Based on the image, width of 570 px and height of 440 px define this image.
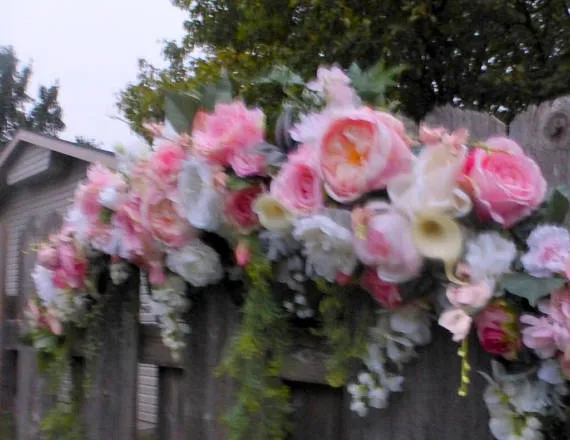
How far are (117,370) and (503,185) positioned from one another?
64.0 inches

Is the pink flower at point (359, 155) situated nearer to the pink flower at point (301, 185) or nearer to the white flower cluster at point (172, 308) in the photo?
the pink flower at point (301, 185)

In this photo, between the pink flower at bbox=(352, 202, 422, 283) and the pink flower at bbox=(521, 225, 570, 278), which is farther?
the pink flower at bbox=(352, 202, 422, 283)

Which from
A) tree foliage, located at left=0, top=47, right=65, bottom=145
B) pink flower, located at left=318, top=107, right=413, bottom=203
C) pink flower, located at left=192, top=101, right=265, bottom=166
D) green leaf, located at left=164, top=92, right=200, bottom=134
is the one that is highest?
tree foliage, located at left=0, top=47, right=65, bottom=145

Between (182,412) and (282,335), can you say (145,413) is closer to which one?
(182,412)

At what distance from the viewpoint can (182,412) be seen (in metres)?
2.52

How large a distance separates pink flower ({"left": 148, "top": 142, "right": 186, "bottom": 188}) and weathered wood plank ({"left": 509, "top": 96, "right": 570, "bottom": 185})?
0.83 meters

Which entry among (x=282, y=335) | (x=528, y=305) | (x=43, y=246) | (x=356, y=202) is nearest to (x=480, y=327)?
(x=528, y=305)

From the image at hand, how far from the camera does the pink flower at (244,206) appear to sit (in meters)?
1.98

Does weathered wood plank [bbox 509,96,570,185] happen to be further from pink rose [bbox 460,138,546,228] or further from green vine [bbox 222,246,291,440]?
green vine [bbox 222,246,291,440]

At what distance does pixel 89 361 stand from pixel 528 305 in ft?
5.56

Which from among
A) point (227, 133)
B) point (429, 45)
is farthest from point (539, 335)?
point (429, 45)

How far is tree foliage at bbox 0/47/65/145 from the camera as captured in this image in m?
44.3

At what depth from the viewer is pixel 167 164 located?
2.13 meters

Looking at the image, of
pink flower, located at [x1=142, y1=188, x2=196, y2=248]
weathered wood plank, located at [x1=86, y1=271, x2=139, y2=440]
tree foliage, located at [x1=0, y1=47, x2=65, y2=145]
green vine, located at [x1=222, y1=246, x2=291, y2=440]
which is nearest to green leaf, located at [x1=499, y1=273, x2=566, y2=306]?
green vine, located at [x1=222, y1=246, x2=291, y2=440]
